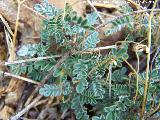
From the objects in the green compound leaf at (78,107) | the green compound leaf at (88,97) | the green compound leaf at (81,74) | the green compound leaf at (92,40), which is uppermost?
the green compound leaf at (92,40)

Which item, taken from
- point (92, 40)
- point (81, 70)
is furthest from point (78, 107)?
point (92, 40)

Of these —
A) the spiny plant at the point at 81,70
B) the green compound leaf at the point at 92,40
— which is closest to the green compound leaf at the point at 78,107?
the spiny plant at the point at 81,70

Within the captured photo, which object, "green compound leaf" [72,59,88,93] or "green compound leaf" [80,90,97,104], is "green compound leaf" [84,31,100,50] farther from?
"green compound leaf" [80,90,97,104]

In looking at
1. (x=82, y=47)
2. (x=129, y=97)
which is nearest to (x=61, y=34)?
(x=82, y=47)

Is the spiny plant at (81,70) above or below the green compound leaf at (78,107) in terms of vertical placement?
above

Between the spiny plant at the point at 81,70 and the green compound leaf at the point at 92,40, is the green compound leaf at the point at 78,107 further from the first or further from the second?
the green compound leaf at the point at 92,40

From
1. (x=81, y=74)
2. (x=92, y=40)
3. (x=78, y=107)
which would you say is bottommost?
(x=78, y=107)

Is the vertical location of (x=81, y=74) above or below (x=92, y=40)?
below

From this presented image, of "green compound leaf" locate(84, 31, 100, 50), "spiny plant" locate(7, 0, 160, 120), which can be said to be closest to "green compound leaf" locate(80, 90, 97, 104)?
"spiny plant" locate(7, 0, 160, 120)

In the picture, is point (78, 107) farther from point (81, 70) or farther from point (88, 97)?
point (81, 70)
